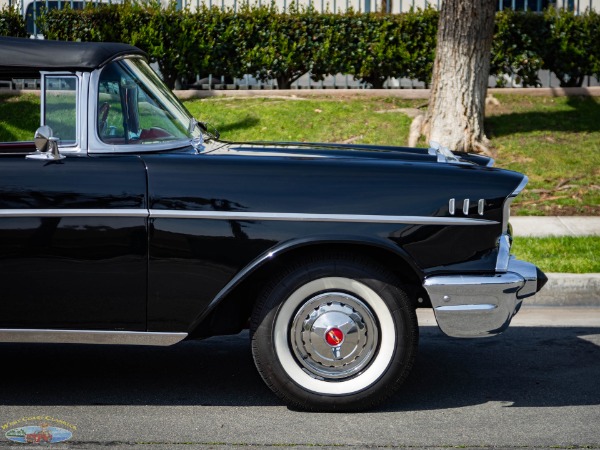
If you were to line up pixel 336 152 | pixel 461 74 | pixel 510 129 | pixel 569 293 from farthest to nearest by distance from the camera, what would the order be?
pixel 510 129 < pixel 461 74 < pixel 569 293 < pixel 336 152

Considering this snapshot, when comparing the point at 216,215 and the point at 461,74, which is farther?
the point at 461,74

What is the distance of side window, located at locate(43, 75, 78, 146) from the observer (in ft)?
15.8

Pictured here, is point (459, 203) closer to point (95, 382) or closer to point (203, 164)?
point (203, 164)

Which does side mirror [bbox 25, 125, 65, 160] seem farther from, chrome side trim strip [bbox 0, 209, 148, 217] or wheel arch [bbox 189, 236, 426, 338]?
wheel arch [bbox 189, 236, 426, 338]

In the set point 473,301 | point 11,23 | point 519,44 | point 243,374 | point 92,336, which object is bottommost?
point 243,374

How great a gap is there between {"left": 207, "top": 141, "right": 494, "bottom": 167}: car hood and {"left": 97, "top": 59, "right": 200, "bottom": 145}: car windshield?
259 millimetres

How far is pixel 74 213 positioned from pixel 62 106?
2.09ft

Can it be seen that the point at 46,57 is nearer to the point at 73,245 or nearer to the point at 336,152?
the point at 73,245

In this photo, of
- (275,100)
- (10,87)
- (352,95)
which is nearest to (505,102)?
(352,95)

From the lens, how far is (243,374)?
546cm

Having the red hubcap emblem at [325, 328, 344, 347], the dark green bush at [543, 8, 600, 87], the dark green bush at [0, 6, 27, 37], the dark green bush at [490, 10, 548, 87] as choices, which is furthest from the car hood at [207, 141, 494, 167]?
the dark green bush at [0, 6, 27, 37]

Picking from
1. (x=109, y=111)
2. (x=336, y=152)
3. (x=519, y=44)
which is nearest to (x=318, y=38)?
(x=519, y=44)

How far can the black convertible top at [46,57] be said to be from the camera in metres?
4.84

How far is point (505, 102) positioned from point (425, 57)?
4.34 feet
